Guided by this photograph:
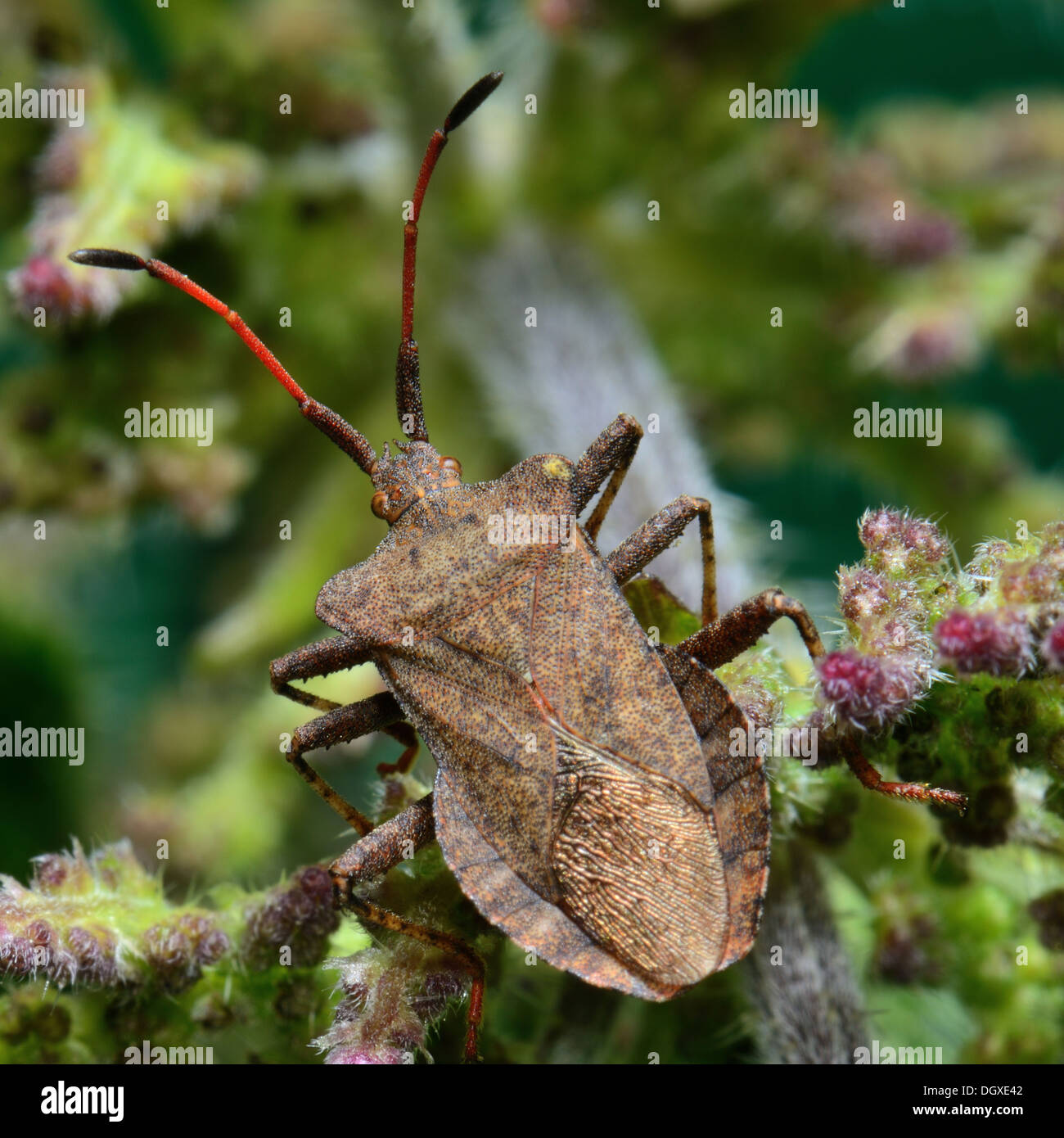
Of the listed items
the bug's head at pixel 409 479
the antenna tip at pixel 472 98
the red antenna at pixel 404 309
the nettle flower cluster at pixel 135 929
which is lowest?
the nettle flower cluster at pixel 135 929

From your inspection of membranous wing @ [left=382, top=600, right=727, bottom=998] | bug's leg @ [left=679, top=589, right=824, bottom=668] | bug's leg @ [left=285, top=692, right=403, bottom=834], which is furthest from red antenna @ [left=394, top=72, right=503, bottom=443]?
bug's leg @ [left=679, top=589, right=824, bottom=668]

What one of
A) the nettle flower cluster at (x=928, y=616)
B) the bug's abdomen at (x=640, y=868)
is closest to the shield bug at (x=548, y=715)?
the bug's abdomen at (x=640, y=868)

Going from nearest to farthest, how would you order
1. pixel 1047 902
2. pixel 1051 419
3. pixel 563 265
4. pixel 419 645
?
1. pixel 1047 902
2. pixel 419 645
3. pixel 563 265
4. pixel 1051 419

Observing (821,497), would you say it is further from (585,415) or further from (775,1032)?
(775,1032)

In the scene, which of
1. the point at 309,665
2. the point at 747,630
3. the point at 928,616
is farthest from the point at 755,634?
the point at 309,665

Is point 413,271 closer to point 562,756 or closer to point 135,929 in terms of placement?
point 562,756

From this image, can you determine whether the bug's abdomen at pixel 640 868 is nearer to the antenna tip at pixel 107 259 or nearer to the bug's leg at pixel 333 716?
the bug's leg at pixel 333 716

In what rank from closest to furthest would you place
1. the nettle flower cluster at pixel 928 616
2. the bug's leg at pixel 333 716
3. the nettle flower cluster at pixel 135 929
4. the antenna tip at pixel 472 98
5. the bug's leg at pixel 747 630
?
the nettle flower cluster at pixel 928 616 → the nettle flower cluster at pixel 135 929 → the bug's leg at pixel 747 630 → the bug's leg at pixel 333 716 → the antenna tip at pixel 472 98
